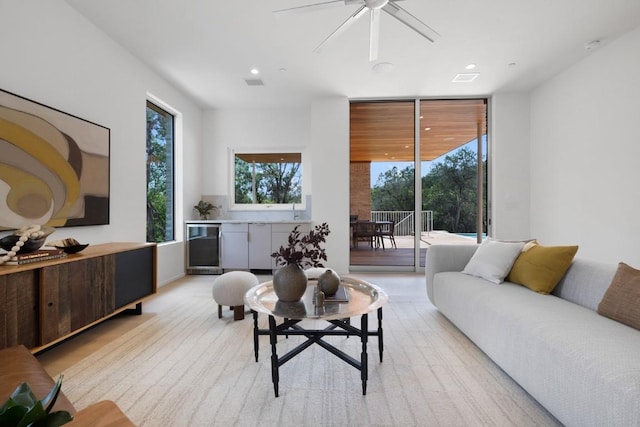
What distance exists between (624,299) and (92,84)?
14.7 feet

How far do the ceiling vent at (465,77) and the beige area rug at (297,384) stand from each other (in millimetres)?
3372

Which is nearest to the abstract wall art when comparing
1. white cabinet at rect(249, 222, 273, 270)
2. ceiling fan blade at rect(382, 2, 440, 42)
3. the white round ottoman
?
the white round ottoman

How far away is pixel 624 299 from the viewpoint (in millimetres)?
1636

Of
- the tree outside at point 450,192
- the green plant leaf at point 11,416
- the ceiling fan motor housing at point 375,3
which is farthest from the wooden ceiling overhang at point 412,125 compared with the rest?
the green plant leaf at point 11,416

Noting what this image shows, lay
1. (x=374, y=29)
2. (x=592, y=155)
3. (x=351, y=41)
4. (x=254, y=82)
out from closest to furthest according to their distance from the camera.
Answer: (x=374, y=29)
(x=351, y=41)
(x=592, y=155)
(x=254, y=82)

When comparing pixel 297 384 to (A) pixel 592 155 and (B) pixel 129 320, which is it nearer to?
(B) pixel 129 320

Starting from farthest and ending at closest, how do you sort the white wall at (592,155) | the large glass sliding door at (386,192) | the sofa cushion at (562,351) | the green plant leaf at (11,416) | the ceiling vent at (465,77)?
the large glass sliding door at (386,192)
the ceiling vent at (465,77)
the white wall at (592,155)
the sofa cushion at (562,351)
the green plant leaf at (11,416)

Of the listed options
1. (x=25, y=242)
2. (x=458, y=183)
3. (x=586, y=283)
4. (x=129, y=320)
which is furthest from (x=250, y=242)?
(x=586, y=283)

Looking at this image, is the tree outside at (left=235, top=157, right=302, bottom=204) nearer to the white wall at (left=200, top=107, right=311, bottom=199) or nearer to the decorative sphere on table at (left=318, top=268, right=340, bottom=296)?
the white wall at (left=200, top=107, right=311, bottom=199)

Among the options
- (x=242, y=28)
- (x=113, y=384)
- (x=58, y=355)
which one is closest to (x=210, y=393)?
(x=113, y=384)

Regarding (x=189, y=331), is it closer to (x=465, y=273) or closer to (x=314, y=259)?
(x=314, y=259)

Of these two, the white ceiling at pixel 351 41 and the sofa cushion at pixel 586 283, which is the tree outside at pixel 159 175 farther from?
the sofa cushion at pixel 586 283

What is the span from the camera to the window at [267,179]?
561 centimetres

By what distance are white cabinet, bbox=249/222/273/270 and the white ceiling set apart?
2.14 m
